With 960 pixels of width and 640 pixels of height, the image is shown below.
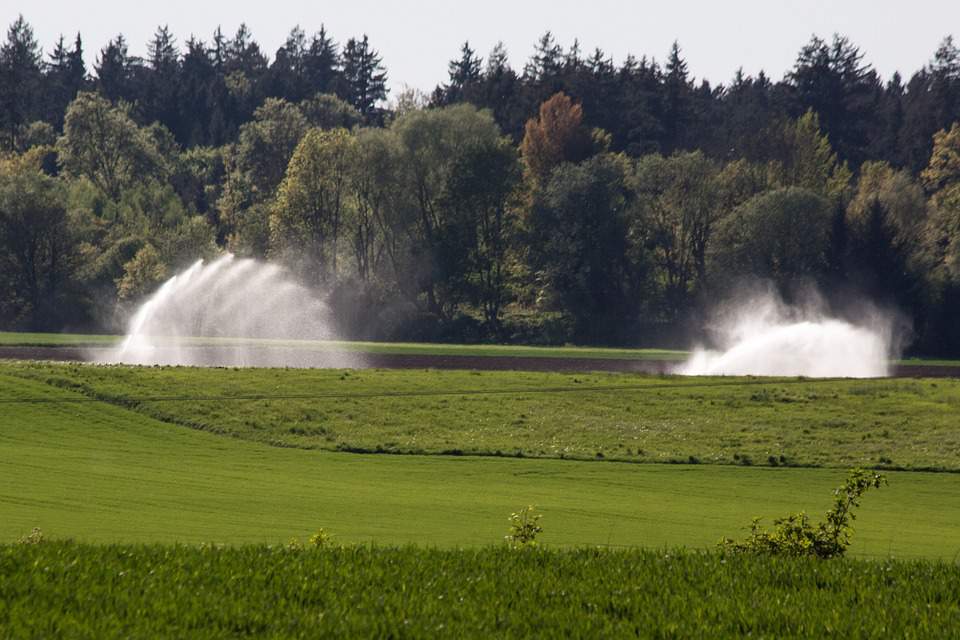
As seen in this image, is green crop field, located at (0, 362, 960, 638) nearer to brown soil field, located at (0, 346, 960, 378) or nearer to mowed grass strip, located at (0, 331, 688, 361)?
brown soil field, located at (0, 346, 960, 378)

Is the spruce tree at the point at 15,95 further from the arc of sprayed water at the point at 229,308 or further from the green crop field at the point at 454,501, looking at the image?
the green crop field at the point at 454,501

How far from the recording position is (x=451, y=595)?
1402 centimetres

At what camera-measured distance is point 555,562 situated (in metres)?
16.0

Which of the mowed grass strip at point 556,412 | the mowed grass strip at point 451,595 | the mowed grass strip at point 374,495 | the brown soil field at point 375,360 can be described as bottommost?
the mowed grass strip at point 374,495

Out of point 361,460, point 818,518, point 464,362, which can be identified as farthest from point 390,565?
point 464,362

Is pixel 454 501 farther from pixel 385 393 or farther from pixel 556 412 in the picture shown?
pixel 385 393

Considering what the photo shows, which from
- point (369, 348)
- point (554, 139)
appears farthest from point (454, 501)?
point (554, 139)

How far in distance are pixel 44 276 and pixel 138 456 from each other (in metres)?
75.7

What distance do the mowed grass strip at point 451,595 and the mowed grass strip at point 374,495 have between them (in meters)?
5.44

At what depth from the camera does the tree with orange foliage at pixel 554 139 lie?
12556 cm

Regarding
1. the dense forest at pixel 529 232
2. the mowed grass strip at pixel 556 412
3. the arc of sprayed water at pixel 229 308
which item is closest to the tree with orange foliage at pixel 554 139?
the dense forest at pixel 529 232

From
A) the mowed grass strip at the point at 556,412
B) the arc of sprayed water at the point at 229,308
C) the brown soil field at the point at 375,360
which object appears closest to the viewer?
the mowed grass strip at the point at 556,412

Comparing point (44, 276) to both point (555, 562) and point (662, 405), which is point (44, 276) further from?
point (555, 562)

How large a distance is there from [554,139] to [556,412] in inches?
3199
